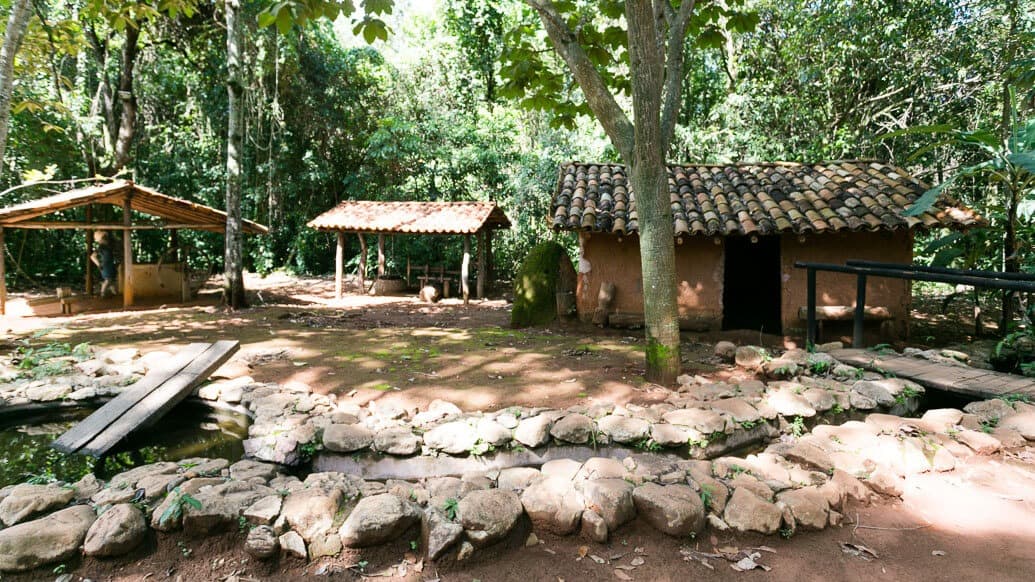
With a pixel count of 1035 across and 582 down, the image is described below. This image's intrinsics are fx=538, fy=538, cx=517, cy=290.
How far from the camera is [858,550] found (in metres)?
2.68

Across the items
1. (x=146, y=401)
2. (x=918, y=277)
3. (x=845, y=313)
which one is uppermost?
(x=918, y=277)

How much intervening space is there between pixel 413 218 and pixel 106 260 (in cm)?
784

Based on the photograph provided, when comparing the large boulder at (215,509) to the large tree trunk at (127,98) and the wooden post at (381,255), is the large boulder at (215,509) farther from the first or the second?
the large tree trunk at (127,98)

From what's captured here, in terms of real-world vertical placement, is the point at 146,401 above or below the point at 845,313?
below

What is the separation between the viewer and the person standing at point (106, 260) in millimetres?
13594

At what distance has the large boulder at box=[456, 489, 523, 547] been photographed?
2.75 m

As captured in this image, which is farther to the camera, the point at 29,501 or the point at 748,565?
the point at 29,501

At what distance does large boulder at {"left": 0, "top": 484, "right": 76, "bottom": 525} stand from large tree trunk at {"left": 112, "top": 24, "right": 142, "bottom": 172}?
1266 centimetres

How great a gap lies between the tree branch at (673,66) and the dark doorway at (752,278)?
23.0 feet

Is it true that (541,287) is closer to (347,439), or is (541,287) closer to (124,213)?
(347,439)

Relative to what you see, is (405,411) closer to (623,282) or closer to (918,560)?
(918,560)

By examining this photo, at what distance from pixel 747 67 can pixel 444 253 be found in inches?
406

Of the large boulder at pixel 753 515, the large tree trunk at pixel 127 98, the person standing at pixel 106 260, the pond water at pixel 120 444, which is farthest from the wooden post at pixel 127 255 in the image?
the large boulder at pixel 753 515

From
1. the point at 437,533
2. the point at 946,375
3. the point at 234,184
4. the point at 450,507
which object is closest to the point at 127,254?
the point at 234,184
